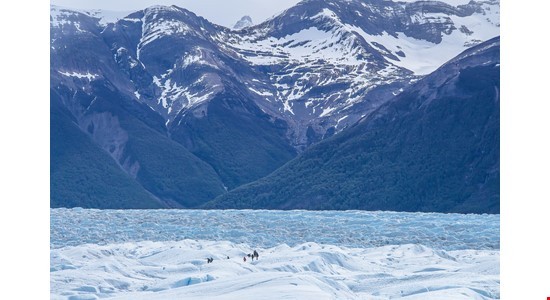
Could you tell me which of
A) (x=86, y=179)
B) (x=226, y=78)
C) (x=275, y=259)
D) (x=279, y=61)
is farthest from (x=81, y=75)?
(x=275, y=259)

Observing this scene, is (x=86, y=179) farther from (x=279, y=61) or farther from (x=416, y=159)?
(x=279, y=61)

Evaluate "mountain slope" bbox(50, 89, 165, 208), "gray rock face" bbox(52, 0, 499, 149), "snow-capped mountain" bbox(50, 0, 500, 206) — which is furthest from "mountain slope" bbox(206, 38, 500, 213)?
"gray rock face" bbox(52, 0, 499, 149)

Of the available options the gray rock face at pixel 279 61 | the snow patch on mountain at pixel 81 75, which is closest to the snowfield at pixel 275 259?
the gray rock face at pixel 279 61

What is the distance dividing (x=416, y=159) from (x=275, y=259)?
212ft

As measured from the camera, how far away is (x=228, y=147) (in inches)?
4860

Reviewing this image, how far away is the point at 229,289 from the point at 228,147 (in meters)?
110

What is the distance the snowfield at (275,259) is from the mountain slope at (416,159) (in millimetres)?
35035

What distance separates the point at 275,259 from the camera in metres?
20.9

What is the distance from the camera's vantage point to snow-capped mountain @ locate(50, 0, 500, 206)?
121375 mm

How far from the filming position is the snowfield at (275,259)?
14375mm

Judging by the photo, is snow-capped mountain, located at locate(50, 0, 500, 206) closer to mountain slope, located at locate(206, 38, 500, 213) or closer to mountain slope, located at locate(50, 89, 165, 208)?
mountain slope, located at locate(50, 89, 165, 208)

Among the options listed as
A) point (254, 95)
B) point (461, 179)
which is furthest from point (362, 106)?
point (461, 179)

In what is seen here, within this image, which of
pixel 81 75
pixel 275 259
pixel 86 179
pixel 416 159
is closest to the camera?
pixel 275 259

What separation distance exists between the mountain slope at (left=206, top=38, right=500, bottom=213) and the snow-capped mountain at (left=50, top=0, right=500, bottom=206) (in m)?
22.4
